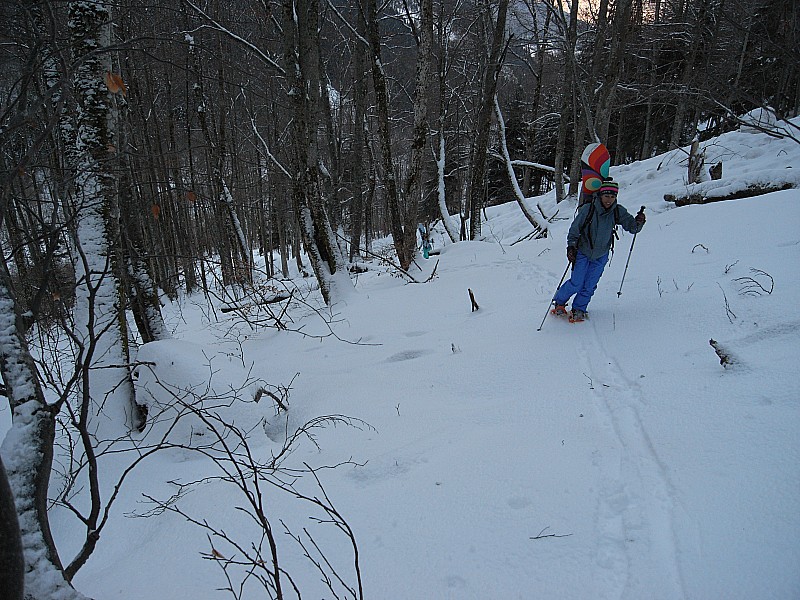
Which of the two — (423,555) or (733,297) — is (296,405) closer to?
(423,555)

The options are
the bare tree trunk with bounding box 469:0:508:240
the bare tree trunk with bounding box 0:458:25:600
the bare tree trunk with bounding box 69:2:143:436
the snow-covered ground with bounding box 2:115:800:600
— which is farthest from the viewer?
the bare tree trunk with bounding box 469:0:508:240

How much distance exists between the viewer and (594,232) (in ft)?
14.8

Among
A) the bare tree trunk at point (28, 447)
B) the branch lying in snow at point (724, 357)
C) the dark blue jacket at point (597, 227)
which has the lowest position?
the branch lying in snow at point (724, 357)

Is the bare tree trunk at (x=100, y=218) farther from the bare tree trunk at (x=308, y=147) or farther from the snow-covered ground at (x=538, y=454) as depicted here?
the bare tree trunk at (x=308, y=147)

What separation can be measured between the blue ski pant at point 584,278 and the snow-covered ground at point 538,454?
0.31 meters

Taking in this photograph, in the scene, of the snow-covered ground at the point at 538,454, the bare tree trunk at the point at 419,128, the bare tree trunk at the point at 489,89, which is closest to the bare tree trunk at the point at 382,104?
the bare tree trunk at the point at 419,128

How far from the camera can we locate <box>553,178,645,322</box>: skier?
4508mm

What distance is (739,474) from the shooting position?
2.13 m

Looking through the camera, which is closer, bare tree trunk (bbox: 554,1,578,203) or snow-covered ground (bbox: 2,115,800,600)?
snow-covered ground (bbox: 2,115,800,600)

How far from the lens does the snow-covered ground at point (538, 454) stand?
1913 millimetres

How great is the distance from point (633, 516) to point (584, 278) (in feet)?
10.0

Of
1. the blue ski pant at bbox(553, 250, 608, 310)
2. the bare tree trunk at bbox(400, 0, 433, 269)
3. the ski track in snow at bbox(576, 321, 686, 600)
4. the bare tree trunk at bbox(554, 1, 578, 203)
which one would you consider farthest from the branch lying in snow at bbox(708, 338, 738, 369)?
the bare tree trunk at bbox(554, 1, 578, 203)

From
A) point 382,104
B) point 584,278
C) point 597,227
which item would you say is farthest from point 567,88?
point 584,278

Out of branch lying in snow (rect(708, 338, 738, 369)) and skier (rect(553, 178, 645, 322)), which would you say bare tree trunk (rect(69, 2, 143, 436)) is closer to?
skier (rect(553, 178, 645, 322))
